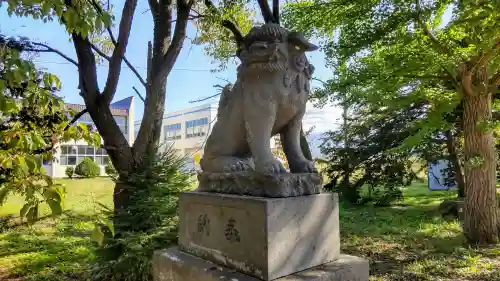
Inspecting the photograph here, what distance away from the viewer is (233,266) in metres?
1.96

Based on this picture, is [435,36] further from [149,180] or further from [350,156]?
[350,156]

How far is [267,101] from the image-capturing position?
6.68 ft

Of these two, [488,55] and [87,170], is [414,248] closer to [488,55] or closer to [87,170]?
[488,55]

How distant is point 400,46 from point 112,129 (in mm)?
4232

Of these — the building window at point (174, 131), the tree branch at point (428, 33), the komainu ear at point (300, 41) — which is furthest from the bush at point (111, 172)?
the building window at point (174, 131)

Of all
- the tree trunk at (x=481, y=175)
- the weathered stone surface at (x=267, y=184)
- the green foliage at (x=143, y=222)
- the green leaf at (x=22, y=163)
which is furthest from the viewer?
the tree trunk at (x=481, y=175)

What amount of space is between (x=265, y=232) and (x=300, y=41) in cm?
117

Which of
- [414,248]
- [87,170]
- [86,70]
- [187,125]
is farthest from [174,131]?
[414,248]

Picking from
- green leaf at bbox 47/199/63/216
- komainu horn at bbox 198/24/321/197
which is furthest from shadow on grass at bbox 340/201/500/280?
green leaf at bbox 47/199/63/216

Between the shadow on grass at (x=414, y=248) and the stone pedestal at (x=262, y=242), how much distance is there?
2235 mm

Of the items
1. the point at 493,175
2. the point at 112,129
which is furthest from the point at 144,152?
the point at 493,175

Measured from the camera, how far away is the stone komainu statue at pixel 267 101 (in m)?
2.03

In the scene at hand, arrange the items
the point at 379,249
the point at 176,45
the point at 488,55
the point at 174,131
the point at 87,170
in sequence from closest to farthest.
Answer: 1. the point at 488,55
2. the point at 176,45
3. the point at 379,249
4. the point at 87,170
5. the point at 174,131

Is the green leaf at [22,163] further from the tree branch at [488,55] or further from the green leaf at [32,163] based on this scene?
the tree branch at [488,55]
